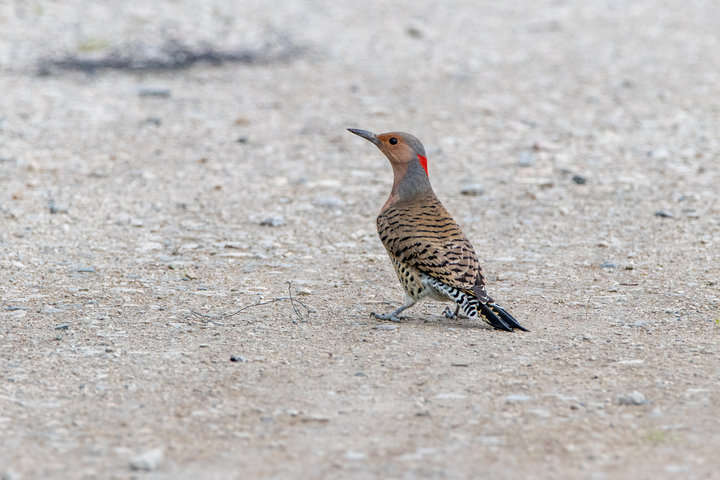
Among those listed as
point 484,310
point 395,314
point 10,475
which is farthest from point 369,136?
point 10,475

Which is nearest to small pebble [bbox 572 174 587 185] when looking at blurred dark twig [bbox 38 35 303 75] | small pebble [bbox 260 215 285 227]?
small pebble [bbox 260 215 285 227]

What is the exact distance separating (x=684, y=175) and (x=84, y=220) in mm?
5595

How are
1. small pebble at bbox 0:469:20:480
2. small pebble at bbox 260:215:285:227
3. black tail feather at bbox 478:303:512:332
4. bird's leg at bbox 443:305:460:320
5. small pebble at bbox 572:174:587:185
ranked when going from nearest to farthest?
small pebble at bbox 0:469:20:480
black tail feather at bbox 478:303:512:332
bird's leg at bbox 443:305:460:320
small pebble at bbox 260:215:285:227
small pebble at bbox 572:174:587:185

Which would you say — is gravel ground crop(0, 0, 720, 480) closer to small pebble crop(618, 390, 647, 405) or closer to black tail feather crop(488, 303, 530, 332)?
small pebble crop(618, 390, 647, 405)

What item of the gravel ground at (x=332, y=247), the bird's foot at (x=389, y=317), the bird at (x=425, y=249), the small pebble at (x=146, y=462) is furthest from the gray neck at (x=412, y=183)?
the small pebble at (x=146, y=462)

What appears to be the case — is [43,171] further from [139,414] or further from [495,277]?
[139,414]

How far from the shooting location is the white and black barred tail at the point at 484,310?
5348 millimetres

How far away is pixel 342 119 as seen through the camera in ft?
36.7

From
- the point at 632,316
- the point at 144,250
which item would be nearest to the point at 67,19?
the point at 144,250

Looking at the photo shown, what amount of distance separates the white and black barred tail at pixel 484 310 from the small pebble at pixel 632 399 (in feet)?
3.34

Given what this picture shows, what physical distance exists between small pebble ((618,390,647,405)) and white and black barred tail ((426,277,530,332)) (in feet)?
3.34

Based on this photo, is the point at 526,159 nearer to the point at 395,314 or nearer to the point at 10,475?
the point at 395,314

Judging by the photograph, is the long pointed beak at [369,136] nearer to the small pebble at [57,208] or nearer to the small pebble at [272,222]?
the small pebble at [272,222]

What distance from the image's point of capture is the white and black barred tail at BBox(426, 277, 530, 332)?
5.35 metres
